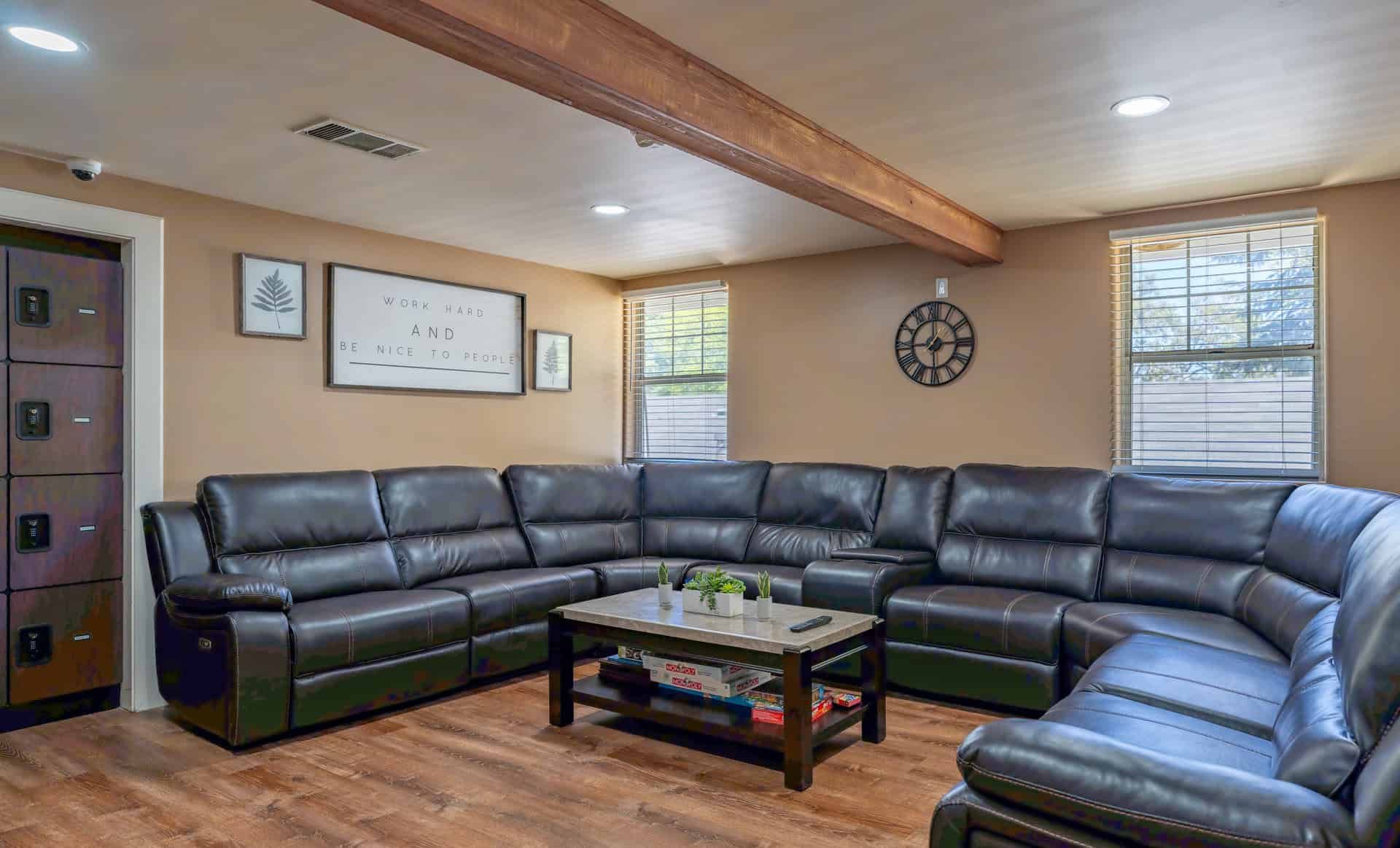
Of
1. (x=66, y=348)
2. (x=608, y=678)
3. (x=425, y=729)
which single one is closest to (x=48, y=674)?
(x=66, y=348)

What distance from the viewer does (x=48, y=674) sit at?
3682 mm

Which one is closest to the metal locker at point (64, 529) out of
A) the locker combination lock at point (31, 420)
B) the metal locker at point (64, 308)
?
the locker combination lock at point (31, 420)

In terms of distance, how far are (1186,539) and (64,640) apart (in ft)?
15.8

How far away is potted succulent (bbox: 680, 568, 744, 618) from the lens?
11.2 ft

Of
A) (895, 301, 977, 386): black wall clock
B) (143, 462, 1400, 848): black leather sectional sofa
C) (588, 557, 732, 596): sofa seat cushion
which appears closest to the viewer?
(143, 462, 1400, 848): black leather sectional sofa

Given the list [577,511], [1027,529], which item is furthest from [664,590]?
[1027,529]

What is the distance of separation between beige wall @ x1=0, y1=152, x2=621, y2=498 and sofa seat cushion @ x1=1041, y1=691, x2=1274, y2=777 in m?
3.84

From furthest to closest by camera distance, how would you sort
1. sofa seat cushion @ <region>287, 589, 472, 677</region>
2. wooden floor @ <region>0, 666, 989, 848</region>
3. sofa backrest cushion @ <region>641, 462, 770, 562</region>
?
sofa backrest cushion @ <region>641, 462, 770, 562</region>
sofa seat cushion @ <region>287, 589, 472, 677</region>
wooden floor @ <region>0, 666, 989, 848</region>

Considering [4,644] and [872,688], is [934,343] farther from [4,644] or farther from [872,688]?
[4,644]

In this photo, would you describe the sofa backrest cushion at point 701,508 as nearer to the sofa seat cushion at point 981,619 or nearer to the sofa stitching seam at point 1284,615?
the sofa seat cushion at point 981,619

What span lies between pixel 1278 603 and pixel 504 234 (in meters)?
4.06

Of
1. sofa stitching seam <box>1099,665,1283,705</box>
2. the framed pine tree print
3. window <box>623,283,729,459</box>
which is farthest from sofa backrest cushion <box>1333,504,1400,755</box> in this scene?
the framed pine tree print

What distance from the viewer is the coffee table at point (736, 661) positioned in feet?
9.66

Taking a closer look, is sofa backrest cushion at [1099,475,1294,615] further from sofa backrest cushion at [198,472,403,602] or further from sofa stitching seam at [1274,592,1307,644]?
sofa backrest cushion at [198,472,403,602]
